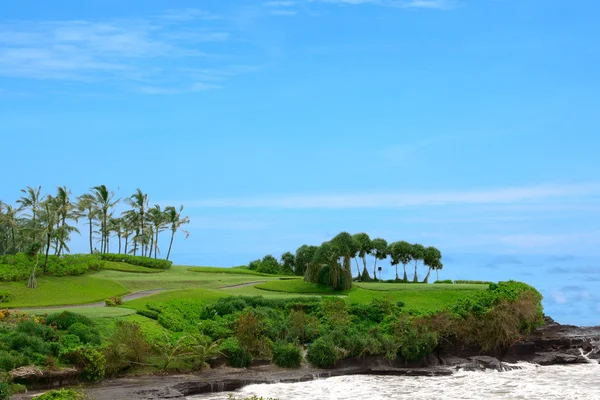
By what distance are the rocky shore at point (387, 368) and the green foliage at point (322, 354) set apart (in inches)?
13.8

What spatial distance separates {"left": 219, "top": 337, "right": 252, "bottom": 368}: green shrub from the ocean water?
101 inches

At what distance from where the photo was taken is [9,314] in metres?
30.5

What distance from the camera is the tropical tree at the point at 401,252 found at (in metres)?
55.1

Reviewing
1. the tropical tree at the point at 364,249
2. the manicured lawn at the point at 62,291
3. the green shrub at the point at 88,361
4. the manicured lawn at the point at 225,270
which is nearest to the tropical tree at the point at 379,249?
the tropical tree at the point at 364,249

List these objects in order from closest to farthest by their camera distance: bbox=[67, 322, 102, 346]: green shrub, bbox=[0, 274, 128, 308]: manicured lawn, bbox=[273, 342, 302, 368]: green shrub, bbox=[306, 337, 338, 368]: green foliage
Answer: bbox=[67, 322, 102, 346]: green shrub, bbox=[273, 342, 302, 368]: green shrub, bbox=[306, 337, 338, 368]: green foliage, bbox=[0, 274, 128, 308]: manicured lawn

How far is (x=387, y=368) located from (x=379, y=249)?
2419cm

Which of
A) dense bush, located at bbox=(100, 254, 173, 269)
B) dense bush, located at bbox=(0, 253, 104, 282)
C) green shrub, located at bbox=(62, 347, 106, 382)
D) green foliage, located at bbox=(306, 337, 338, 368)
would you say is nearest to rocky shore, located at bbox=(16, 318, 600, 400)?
green foliage, located at bbox=(306, 337, 338, 368)

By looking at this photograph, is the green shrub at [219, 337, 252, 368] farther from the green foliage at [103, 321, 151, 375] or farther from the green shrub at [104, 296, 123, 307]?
the green shrub at [104, 296, 123, 307]

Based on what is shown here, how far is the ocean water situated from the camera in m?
25.9

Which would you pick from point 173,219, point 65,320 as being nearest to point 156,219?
point 173,219

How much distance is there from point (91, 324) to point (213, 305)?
744cm

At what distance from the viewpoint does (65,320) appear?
29.2 metres

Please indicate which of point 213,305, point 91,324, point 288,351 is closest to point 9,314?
point 91,324

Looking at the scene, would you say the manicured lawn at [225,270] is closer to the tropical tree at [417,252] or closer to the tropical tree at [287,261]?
the tropical tree at [287,261]
